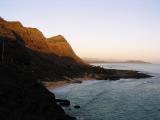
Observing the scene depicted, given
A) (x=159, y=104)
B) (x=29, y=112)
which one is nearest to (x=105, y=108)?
(x=159, y=104)

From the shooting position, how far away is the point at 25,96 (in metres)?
39.6

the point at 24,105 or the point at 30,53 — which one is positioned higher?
the point at 30,53

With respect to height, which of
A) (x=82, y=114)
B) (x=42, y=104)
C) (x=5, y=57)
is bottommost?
(x=82, y=114)

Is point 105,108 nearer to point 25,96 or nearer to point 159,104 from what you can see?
point 159,104

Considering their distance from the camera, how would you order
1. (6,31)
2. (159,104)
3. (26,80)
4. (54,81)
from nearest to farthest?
(26,80)
(159,104)
(54,81)
(6,31)

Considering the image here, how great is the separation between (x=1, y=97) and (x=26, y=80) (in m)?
16.1

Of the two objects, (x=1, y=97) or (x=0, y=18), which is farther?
(x=0, y=18)

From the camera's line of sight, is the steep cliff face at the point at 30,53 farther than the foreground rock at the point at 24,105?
Yes

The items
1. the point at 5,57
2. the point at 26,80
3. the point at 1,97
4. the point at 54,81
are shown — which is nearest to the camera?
the point at 1,97

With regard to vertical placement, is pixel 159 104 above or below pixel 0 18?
below

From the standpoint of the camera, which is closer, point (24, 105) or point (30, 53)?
point (24, 105)

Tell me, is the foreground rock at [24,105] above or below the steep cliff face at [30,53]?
below

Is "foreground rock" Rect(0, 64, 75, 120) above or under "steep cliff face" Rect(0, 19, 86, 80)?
under

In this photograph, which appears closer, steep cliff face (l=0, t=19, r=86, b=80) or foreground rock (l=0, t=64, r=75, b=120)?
foreground rock (l=0, t=64, r=75, b=120)
